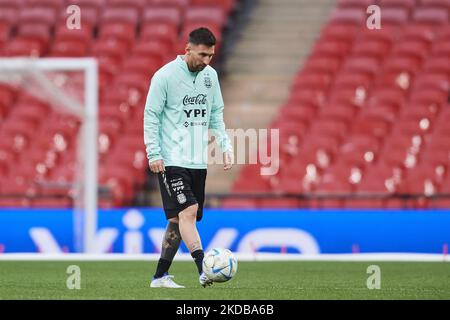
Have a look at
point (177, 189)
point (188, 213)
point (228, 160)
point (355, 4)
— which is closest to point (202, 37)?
point (228, 160)

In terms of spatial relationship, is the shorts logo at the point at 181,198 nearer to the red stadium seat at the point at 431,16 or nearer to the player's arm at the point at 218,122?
the player's arm at the point at 218,122

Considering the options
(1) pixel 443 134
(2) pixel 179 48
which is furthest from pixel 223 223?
(2) pixel 179 48

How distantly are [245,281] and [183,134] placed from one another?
5.89 ft

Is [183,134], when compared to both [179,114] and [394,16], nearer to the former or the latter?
[179,114]

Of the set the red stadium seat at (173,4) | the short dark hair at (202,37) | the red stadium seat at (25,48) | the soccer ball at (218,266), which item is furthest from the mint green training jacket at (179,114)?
the red stadium seat at (173,4)

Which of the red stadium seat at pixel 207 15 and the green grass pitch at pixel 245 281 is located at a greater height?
the red stadium seat at pixel 207 15

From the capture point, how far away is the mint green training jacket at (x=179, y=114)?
29.9 feet

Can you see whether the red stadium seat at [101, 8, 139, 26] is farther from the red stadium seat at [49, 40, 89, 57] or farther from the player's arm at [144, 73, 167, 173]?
the player's arm at [144, 73, 167, 173]

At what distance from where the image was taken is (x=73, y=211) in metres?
16.3

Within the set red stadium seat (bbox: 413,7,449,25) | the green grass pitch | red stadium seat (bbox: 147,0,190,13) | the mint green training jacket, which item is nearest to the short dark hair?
the mint green training jacket

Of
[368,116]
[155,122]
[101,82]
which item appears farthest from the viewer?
[101,82]

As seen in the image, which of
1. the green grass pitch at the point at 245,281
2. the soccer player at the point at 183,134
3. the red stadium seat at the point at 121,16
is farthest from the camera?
the red stadium seat at the point at 121,16

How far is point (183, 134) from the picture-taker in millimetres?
9188
